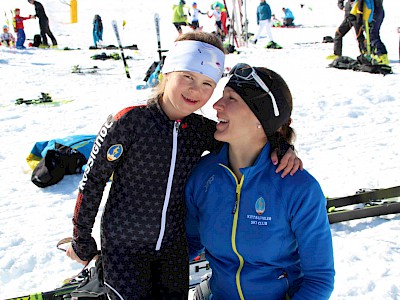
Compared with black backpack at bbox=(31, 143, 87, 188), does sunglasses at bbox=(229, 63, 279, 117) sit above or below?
above

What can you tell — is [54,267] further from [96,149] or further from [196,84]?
[196,84]

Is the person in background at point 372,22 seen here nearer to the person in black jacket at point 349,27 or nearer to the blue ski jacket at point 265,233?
the person in black jacket at point 349,27

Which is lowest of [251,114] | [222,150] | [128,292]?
[128,292]

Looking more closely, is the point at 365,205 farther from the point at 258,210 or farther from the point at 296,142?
the point at 258,210

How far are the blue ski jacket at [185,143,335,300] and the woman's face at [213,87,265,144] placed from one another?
0.10 meters

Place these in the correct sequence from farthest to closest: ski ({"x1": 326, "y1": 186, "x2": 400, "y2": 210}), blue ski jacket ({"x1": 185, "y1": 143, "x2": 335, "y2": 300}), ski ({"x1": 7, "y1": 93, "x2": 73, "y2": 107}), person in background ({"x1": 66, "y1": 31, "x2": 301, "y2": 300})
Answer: ski ({"x1": 7, "y1": 93, "x2": 73, "y2": 107})
ski ({"x1": 326, "y1": 186, "x2": 400, "y2": 210})
person in background ({"x1": 66, "y1": 31, "x2": 301, "y2": 300})
blue ski jacket ({"x1": 185, "y1": 143, "x2": 335, "y2": 300})

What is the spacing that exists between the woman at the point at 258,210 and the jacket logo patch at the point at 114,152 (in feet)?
1.29

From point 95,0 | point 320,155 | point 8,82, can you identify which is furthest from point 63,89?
point 95,0

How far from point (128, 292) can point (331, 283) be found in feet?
3.07

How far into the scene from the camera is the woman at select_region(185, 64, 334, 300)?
1711 mm

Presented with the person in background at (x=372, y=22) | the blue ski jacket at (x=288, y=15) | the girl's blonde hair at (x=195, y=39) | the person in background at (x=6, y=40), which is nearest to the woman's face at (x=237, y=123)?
the girl's blonde hair at (x=195, y=39)

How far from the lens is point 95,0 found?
43.2 meters

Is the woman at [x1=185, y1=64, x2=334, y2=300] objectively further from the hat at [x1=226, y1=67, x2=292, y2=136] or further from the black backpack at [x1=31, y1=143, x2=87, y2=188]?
the black backpack at [x1=31, y1=143, x2=87, y2=188]

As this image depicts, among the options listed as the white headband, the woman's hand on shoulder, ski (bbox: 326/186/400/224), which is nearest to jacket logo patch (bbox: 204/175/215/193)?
the woman's hand on shoulder
